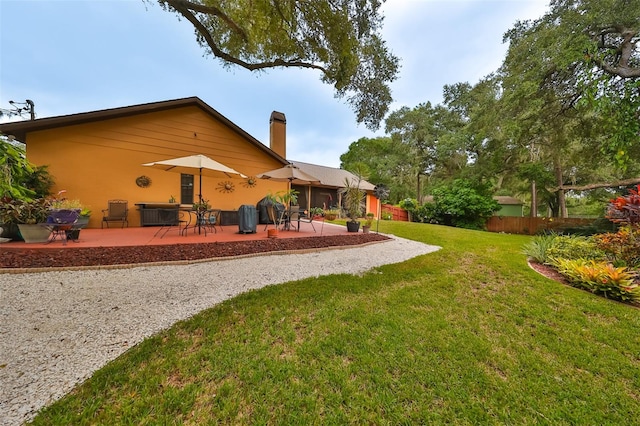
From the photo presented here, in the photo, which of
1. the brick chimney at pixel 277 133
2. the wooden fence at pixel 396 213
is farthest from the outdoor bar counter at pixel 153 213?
the wooden fence at pixel 396 213

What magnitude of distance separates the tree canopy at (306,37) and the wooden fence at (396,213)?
10.2m

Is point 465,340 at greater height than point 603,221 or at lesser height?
lesser

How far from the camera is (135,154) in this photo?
7.43 metres

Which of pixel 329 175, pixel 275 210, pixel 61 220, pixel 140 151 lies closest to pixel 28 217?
pixel 61 220

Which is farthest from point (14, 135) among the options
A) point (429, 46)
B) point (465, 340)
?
point (429, 46)

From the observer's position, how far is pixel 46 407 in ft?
4.65

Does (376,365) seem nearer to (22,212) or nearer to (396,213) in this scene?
(22,212)

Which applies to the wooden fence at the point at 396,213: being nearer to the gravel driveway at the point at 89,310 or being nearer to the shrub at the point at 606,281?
the shrub at the point at 606,281

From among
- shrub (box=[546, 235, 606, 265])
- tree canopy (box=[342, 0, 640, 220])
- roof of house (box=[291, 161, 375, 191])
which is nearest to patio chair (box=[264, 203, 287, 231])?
shrub (box=[546, 235, 606, 265])

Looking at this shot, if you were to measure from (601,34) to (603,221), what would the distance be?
6260 mm

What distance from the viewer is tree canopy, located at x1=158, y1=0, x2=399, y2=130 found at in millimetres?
5742

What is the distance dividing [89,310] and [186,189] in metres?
6.41

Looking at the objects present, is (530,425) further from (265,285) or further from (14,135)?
(14,135)

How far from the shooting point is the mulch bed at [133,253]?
3656 mm
